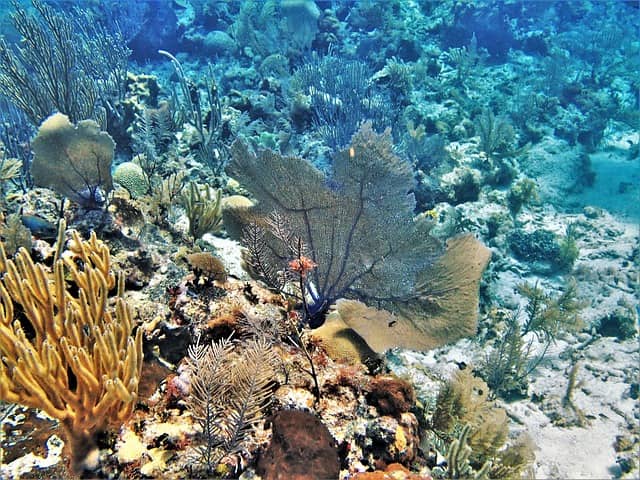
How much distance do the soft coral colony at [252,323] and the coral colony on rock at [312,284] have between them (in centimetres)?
2

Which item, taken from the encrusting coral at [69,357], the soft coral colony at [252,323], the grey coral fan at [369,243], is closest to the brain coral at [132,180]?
the soft coral colony at [252,323]

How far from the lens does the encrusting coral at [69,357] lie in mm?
1758

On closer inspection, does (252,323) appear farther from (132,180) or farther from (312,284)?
(132,180)

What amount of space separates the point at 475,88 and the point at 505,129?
3918mm

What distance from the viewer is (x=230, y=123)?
29.2 ft

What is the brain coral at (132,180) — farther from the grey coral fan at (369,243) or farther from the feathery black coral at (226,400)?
the feathery black coral at (226,400)

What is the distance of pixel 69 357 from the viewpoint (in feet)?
5.78

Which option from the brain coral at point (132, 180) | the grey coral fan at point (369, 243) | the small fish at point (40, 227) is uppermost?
the grey coral fan at point (369, 243)

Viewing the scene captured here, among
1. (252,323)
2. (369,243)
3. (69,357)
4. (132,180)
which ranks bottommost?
(132,180)

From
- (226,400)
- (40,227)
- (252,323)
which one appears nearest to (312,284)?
(252,323)

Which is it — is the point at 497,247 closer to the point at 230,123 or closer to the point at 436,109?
the point at 436,109

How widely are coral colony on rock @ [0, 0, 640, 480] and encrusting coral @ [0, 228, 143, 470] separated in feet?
0.04

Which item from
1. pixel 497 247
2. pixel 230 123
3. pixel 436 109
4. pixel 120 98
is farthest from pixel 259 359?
pixel 436 109

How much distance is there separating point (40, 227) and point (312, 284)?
256 cm
